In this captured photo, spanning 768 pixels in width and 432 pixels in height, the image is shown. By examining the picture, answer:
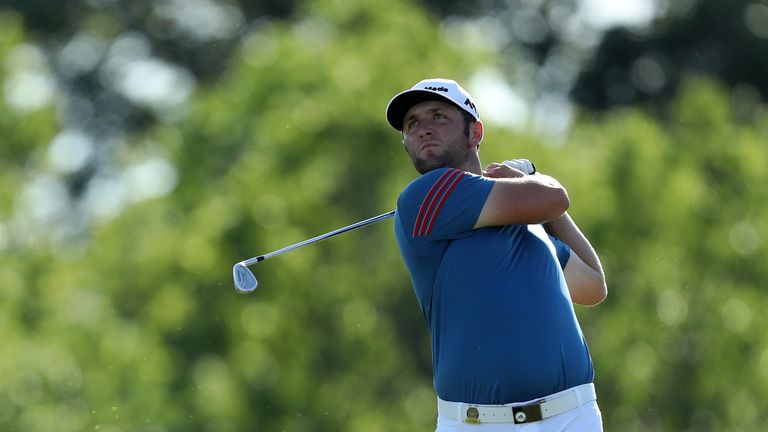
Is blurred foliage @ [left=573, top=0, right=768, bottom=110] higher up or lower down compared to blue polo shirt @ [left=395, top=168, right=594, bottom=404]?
lower down

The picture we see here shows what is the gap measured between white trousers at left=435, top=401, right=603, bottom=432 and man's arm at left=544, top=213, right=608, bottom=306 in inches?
23.6

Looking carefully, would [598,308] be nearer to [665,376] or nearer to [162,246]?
[665,376]

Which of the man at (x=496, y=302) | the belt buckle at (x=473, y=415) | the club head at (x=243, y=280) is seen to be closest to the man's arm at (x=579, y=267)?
the man at (x=496, y=302)

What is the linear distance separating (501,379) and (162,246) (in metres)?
17.1

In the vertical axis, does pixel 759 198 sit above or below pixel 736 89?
above

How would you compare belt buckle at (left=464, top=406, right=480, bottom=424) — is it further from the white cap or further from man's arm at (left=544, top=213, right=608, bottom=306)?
the white cap

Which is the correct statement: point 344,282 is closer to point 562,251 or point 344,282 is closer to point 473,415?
point 562,251

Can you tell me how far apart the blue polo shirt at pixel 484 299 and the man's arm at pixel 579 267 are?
380 millimetres

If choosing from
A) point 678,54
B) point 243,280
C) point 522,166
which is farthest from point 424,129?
point 678,54

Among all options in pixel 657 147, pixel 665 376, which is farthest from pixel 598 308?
pixel 657 147

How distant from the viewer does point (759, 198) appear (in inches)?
841

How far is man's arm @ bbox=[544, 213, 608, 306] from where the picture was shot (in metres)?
5.52

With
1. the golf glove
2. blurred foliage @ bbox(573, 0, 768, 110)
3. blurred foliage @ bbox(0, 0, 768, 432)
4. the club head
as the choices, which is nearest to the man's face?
the golf glove

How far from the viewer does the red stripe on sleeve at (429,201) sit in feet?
16.5
